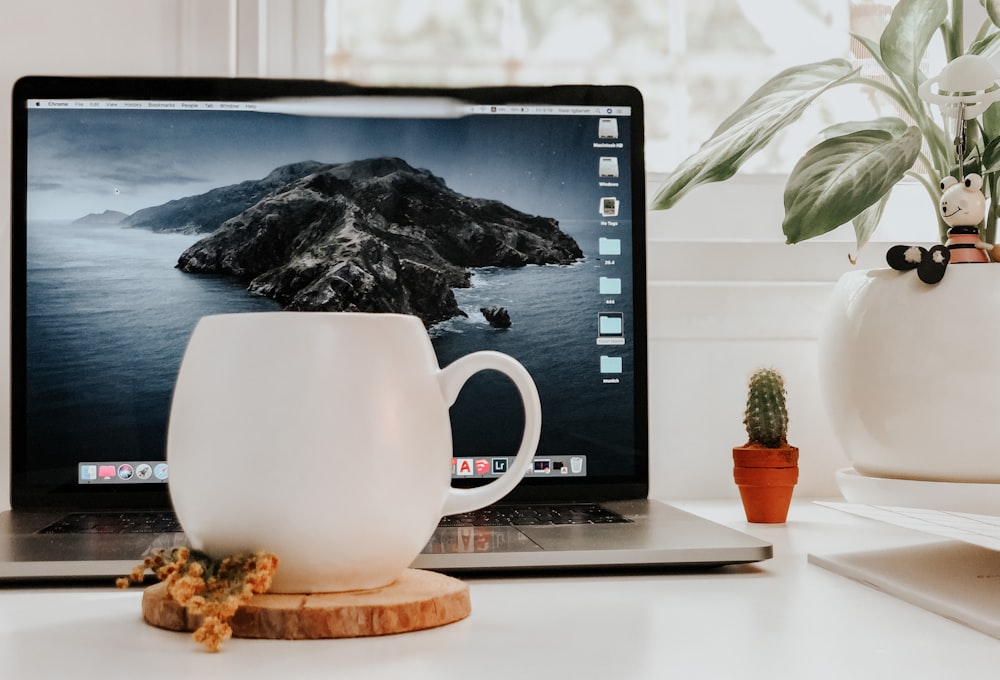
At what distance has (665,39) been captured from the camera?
1183mm

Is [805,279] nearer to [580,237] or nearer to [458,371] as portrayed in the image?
[580,237]

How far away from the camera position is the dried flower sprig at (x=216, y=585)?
0.37 meters

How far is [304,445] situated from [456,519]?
1.14ft

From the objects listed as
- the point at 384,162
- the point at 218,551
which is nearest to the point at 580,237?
the point at 384,162

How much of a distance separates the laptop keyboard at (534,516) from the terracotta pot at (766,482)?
136 millimetres

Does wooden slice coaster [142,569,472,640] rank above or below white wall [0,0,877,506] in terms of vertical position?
below

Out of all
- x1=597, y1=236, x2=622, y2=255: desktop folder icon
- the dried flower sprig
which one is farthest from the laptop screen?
the dried flower sprig

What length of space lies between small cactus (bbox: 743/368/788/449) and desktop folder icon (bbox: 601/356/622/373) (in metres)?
0.12

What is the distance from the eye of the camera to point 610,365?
89 centimetres

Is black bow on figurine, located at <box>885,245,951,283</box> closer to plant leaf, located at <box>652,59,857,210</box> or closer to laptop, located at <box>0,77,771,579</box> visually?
plant leaf, located at <box>652,59,857,210</box>

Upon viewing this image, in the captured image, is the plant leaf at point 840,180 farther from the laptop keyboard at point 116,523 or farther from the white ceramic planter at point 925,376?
the laptop keyboard at point 116,523

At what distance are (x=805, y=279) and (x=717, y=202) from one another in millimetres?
141

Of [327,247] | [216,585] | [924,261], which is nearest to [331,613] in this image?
[216,585]

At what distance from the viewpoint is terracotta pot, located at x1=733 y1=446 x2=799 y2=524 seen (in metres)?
0.82
